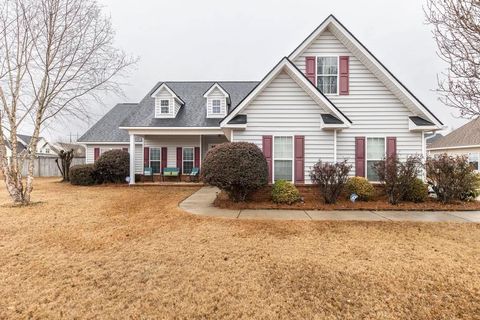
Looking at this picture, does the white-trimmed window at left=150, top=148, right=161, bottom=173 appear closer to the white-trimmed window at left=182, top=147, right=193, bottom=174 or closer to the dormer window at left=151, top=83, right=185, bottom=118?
the white-trimmed window at left=182, top=147, right=193, bottom=174

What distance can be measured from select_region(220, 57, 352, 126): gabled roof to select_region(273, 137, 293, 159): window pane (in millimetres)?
1935

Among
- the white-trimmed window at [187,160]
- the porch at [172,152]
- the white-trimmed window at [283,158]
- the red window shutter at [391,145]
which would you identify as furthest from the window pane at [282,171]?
the white-trimmed window at [187,160]

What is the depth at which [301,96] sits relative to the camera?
10.1m

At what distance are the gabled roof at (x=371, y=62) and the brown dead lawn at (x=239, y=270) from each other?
564 centimetres

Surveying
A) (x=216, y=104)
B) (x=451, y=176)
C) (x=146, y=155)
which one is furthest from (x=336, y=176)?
(x=146, y=155)

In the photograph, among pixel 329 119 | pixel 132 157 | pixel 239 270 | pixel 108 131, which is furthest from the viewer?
pixel 108 131

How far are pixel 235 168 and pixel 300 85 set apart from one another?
4.59 m

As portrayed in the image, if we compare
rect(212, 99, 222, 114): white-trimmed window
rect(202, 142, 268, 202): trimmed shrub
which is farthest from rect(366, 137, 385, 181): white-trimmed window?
rect(212, 99, 222, 114): white-trimmed window

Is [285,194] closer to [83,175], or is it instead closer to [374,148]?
[374,148]

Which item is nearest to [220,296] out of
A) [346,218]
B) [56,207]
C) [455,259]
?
[455,259]

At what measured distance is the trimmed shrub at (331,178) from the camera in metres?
8.39

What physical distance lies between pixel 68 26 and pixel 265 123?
830 cm

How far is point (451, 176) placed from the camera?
27.6 feet

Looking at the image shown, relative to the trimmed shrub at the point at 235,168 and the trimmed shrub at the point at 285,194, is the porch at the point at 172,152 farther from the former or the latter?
the trimmed shrub at the point at 285,194
